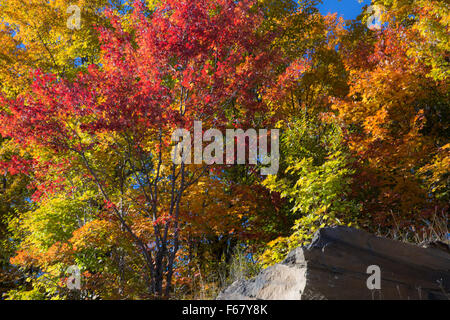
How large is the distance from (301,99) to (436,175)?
766 cm

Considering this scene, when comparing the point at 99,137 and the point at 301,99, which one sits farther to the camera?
the point at 301,99

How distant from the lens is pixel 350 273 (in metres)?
3.48

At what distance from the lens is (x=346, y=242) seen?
3.83 m

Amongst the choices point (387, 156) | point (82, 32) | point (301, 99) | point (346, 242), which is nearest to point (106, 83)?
point (346, 242)

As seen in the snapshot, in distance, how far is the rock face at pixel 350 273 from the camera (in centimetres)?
331

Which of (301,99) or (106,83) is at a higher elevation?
(301,99)

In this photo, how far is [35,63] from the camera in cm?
1389

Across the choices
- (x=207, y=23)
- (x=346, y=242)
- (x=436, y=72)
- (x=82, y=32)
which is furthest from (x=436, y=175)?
(x=82, y=32)

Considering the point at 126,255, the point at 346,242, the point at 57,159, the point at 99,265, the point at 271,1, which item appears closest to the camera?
the point at 346,242

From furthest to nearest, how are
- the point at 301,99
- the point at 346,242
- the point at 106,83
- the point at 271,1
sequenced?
the point at 301,99
the point at 271,1
the point at 106,83
the point at 346,242

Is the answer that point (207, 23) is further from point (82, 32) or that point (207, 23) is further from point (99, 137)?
point (82, 32)

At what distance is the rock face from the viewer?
10.9 ft

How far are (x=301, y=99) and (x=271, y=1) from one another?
4068mm
